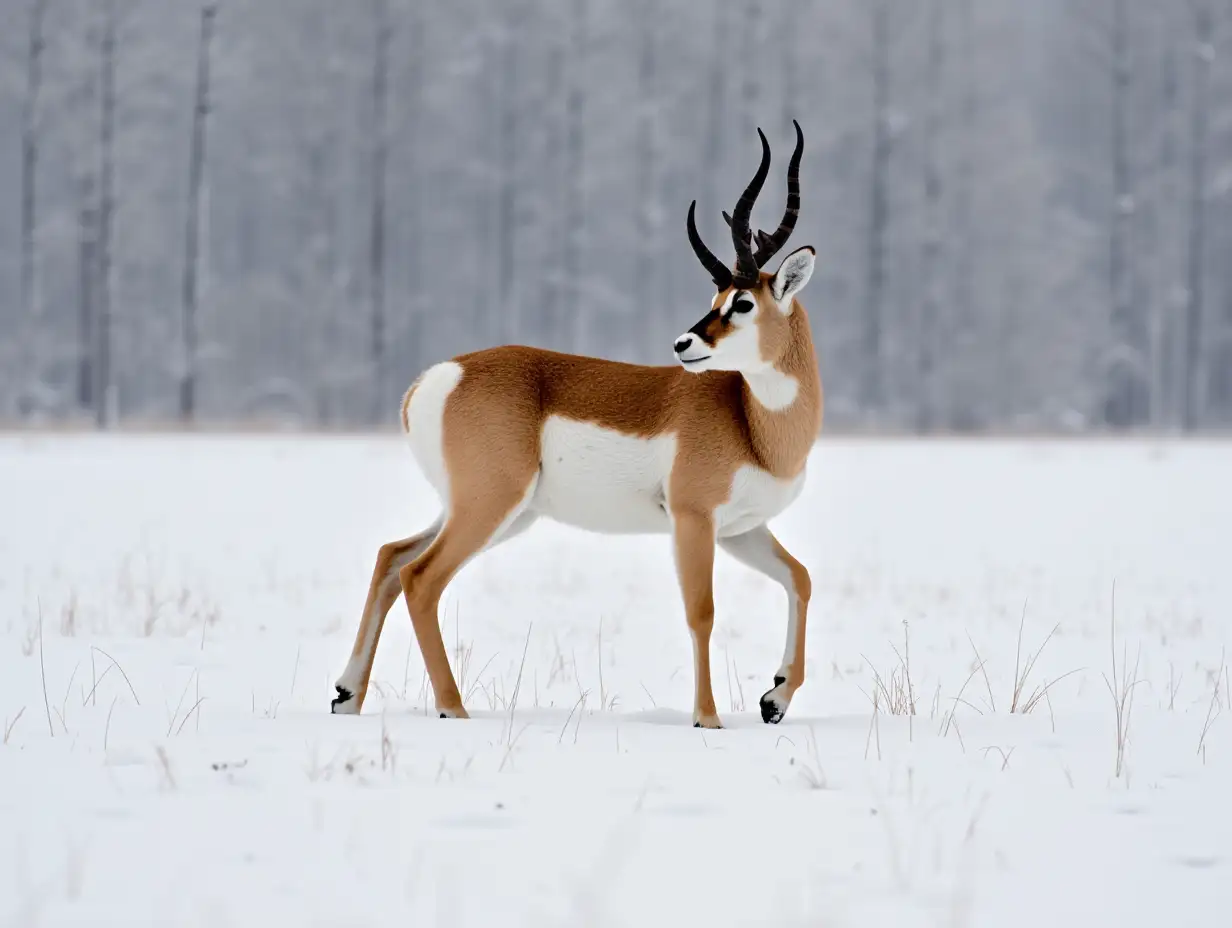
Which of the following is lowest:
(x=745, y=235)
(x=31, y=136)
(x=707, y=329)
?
(x=707, y=329)

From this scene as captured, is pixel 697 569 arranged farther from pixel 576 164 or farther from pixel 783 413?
pixel 576 164

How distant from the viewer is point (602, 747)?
4520 mm

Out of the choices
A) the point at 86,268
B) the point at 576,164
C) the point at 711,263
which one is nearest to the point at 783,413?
the point at 711,263

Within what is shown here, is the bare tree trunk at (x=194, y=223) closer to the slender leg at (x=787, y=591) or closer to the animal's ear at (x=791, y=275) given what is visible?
the slender leg at (x=787, y=591)

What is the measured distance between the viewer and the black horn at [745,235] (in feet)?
17.7

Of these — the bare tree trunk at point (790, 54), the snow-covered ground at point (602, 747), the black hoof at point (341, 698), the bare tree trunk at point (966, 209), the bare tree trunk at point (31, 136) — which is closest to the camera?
the snow-covered ground at point (602, 747)

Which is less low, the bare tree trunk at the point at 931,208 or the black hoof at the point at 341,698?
the bare tree trunk at the point at 931,208

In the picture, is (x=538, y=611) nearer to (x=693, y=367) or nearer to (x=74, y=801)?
(x=693, y=367)

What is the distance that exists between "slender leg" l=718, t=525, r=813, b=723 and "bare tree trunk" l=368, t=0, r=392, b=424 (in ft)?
65.2

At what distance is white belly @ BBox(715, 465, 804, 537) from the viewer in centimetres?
551

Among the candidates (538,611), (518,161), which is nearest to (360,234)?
(518,161)

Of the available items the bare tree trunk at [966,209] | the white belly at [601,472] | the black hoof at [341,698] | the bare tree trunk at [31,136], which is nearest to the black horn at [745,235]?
the white belly at [601,472]

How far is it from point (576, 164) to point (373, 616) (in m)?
22.9

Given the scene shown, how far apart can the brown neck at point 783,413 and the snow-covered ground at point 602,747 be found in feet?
3.66
